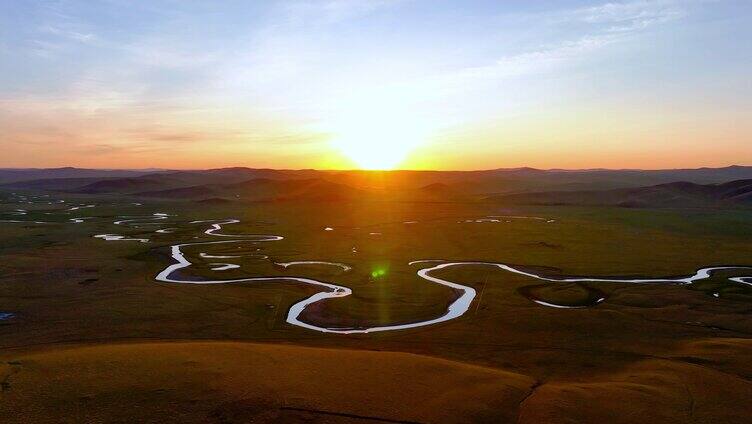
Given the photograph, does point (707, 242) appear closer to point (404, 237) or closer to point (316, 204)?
point (404, 237)

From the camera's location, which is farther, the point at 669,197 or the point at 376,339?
the point at 669,197

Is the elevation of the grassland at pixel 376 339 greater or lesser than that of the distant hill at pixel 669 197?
lesser

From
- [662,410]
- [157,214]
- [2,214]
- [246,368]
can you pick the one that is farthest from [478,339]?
[2,214]

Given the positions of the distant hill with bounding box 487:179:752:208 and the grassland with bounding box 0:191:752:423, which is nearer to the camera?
the grassland with bounding box 0:191:752:423

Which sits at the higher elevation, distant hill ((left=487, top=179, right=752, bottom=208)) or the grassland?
distant hill ((left=487, top=179, right=752, bottom=208))

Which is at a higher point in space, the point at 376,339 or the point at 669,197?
the point at 669,197
